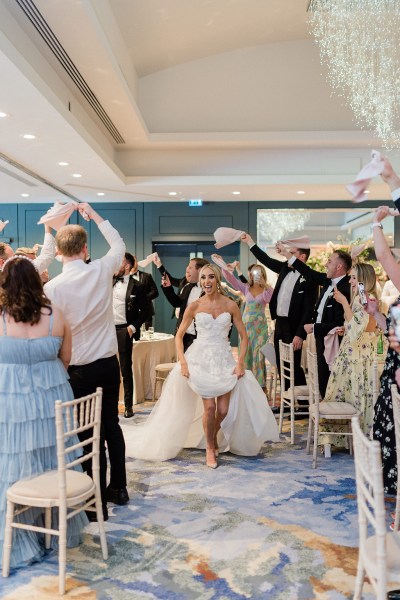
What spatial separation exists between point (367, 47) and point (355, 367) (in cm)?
451

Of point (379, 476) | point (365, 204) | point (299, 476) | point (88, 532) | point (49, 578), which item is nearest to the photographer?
point (379, 476)

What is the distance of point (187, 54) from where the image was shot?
9141 millimetres

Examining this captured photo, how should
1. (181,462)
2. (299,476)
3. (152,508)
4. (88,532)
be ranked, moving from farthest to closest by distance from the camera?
1. (181,462)
2. (299,476)
3. (152,508)
4. (88,532)

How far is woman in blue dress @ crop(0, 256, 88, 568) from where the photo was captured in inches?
115

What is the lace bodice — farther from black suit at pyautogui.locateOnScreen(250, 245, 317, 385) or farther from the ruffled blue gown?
the ruffled blue gown

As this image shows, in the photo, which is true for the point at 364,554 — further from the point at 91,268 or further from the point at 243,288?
the point at 243,288

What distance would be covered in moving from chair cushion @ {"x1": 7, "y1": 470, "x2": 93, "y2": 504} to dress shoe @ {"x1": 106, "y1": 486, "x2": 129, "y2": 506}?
935mm

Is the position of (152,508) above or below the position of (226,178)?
below

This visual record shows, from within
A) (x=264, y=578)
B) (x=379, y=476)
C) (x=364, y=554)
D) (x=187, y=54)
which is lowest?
(x=264, y=578)

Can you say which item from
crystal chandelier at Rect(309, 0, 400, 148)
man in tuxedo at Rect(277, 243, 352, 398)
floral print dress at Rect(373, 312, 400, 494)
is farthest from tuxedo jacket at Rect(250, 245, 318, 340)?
crystal chandelier at Rect(309, 0, 400, 148)

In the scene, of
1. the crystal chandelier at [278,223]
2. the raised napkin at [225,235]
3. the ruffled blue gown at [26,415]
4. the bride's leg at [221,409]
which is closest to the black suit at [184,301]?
the raised napkin at [225,235]

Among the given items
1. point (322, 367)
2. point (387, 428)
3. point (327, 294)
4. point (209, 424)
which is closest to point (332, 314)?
point (327, 294)

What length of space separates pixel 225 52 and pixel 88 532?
800 centimetres

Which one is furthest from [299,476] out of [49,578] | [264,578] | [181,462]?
[49,578]
